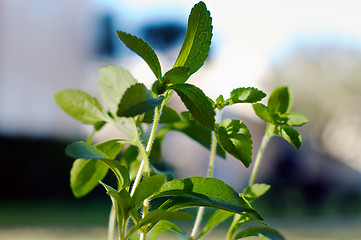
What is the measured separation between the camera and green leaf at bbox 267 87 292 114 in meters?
0.43

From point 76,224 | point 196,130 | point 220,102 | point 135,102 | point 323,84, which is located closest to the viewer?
point 135,102

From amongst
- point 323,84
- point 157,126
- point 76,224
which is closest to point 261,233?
point 157,126

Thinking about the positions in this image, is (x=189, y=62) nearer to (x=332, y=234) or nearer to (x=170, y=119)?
(x=170, y=119)

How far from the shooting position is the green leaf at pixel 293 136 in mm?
363

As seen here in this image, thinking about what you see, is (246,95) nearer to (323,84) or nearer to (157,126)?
(157,126)

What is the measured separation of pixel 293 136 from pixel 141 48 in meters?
0.14

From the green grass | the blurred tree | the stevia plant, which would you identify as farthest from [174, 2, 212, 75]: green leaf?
the blurred tree

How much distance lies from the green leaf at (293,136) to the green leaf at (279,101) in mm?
39

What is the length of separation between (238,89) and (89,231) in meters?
4.49

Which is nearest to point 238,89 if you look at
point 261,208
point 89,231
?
point 89,231

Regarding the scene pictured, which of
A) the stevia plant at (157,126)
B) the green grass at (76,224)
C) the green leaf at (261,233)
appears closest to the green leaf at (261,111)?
the stevia plant at (157,126)

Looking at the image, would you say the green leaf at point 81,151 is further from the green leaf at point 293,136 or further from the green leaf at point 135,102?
the green leaf at point 293,136

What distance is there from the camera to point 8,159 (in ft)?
20.3

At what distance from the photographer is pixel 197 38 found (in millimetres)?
348
